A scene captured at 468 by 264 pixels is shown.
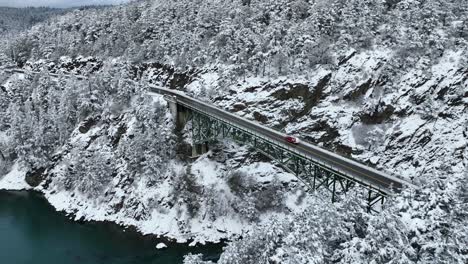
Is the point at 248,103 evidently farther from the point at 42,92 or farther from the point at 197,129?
the point at 42,92

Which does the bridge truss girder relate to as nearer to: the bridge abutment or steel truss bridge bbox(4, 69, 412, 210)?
steel truss bridge bbox(4, 69, 412, 210)

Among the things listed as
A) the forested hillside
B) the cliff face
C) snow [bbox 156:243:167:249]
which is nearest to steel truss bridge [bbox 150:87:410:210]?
the forested hillside

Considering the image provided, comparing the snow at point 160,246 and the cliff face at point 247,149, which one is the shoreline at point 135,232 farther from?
the cliff face at point 247,149

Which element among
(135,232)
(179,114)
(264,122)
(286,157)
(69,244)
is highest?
(264,122)

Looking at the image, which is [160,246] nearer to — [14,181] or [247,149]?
[247,149]

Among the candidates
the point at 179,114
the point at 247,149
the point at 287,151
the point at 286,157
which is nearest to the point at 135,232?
the point at 247,149

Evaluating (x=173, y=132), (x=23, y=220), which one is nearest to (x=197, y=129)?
(x=173, y=132)
